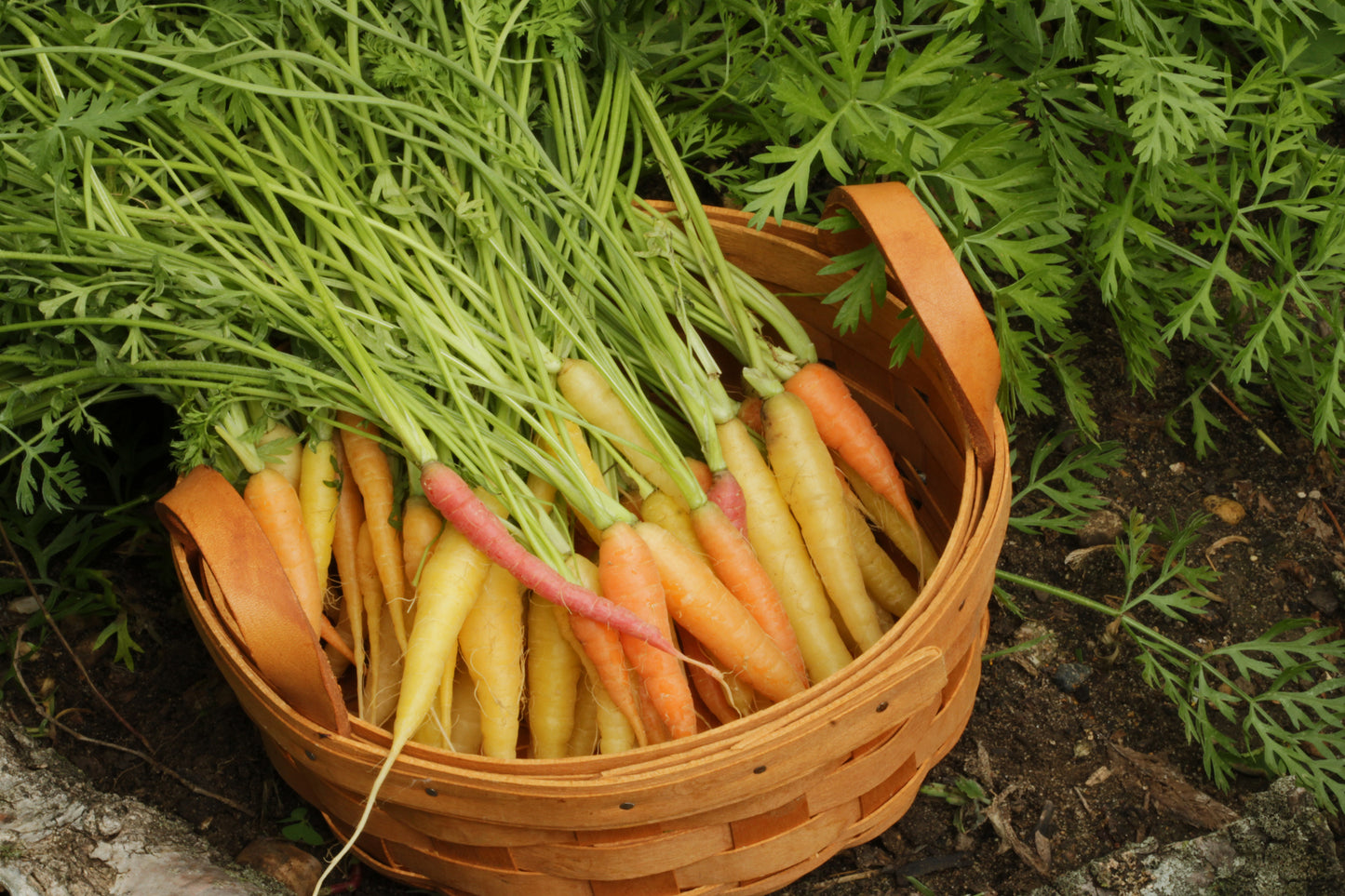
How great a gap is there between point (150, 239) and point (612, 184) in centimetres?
72

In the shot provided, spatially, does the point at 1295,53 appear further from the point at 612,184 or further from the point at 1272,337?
the point at 612,184

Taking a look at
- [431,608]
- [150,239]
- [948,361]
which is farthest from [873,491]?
[150,239]

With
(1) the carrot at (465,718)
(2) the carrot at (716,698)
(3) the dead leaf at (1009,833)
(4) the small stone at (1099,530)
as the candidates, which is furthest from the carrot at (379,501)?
(4) the small stone at (1099,530)

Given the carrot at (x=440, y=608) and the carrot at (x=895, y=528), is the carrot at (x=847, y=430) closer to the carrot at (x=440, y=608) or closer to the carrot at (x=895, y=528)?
the carrot at (x=895, y=528)

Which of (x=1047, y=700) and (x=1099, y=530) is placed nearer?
(x=1047, y=700)

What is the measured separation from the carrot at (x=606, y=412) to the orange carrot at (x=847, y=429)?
0.27 m

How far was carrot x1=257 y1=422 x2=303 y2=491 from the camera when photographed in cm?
161

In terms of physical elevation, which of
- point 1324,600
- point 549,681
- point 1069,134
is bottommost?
point 1324,600

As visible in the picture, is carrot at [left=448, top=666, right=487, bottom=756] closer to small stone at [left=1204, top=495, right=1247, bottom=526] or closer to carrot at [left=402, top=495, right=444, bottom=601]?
carrot at [left=402, top=495, right=444, bottom=601]

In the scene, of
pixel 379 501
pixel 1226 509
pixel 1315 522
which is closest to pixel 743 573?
pixel 379 501

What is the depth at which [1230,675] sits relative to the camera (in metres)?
1.86

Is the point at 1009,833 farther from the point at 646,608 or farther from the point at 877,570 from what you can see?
the point at 646,608

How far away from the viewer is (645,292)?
167 cm

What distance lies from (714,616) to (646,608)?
0.40 ft
